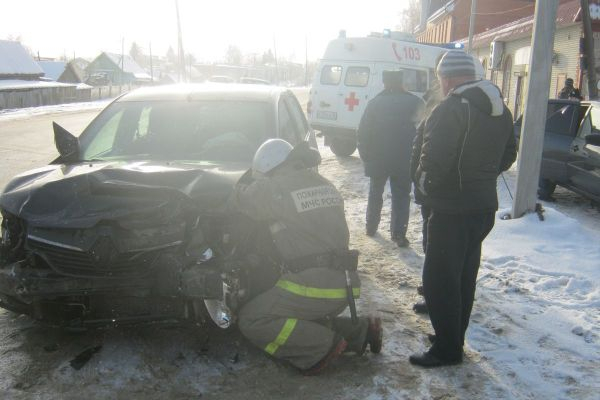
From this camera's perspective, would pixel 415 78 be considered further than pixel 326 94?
Yes

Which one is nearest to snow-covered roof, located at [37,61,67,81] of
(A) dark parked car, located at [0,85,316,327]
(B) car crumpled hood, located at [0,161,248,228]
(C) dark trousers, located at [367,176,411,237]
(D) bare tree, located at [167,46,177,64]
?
(C) dark trousers, located at [367,176,411,237]

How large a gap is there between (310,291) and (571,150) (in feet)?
20.1

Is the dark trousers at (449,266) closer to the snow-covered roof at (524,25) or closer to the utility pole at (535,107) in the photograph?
the utility pole at (535,107)

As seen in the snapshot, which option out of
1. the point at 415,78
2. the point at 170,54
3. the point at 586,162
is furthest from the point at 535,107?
the point at 170,54

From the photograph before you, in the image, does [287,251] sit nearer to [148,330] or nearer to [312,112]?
[148,330]

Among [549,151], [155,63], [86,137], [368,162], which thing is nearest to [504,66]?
[549,151]

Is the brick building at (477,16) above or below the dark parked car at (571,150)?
above

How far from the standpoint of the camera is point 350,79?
1218 cm

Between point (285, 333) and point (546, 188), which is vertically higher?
point (285, 333)

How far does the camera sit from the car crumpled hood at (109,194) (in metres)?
3.17

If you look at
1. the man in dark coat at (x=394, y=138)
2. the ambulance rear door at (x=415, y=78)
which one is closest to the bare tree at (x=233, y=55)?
the ambulance rear door at (x=415, y=78)

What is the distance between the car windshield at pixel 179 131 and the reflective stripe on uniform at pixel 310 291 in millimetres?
1440

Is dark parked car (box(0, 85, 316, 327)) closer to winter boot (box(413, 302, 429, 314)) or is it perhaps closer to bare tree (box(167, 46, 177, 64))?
winter boot (box(413, 302, 429, 314))

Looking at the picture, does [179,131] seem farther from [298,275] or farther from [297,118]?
[298,275]
